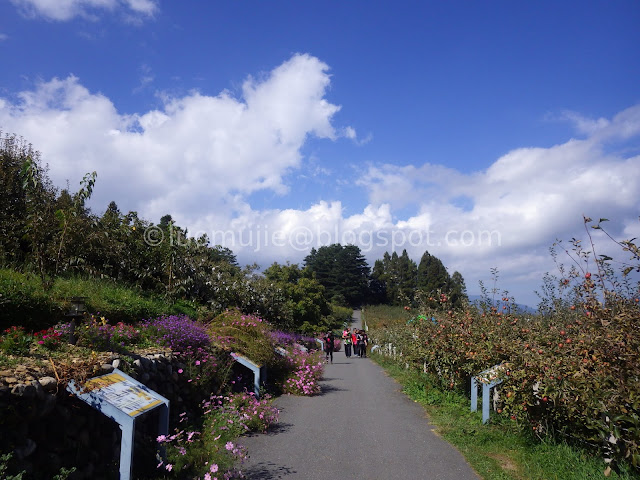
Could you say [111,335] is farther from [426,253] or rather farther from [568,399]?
[426,253]

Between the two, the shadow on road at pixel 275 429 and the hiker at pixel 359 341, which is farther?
the hiker at pixel 359 341

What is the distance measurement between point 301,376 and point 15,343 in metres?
7.70

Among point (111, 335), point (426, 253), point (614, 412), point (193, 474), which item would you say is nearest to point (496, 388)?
point (614, 412)

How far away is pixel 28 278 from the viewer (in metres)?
8.51

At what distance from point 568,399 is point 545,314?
4791mm

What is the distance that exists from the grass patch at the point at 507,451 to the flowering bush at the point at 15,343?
6.10 m

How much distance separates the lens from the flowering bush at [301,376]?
11500mm

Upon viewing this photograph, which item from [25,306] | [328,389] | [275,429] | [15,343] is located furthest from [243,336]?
[15,343]

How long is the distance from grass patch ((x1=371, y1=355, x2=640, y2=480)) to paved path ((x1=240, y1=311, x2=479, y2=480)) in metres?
0.27

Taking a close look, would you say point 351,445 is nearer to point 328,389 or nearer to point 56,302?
point 56,302

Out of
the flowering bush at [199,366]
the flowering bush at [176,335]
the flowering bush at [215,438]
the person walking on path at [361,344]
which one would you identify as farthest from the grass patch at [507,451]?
the person walking on path at [361,344]

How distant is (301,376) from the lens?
11742 millimetres

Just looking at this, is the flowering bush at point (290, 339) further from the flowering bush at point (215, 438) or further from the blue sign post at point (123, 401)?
the blue sign post at point (123, 401)

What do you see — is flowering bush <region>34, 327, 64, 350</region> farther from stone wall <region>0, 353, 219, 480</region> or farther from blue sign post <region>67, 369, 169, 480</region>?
blue sign post <region>67, 369, 169, 480</region>
